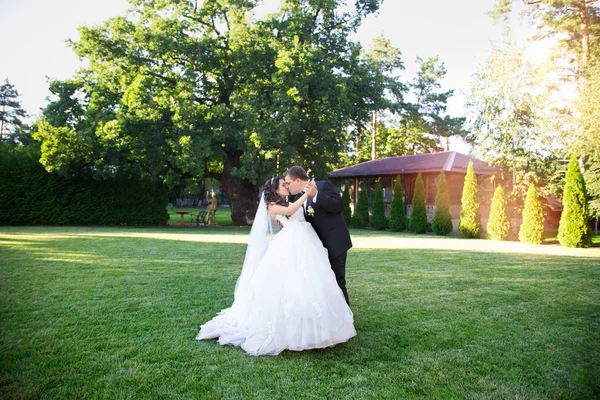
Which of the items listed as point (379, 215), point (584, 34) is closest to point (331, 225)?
point (379, 215)

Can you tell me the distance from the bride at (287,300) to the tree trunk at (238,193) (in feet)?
58.4

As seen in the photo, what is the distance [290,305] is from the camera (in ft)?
12.8

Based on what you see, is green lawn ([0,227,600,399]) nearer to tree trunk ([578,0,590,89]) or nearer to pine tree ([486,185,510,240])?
pine tree ([486,185,510,240])

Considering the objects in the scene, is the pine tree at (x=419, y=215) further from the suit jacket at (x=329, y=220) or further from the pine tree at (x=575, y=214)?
the suit jacket at (x=329, y=220)

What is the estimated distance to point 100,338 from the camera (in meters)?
4.15

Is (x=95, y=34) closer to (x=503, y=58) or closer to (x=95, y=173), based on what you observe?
(x=95, y=173)

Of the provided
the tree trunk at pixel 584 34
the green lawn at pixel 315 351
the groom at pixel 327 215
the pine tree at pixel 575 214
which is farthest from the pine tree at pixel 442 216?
the groom at pixel 327 215

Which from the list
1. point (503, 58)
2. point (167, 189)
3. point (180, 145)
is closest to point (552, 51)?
point (503, 58)

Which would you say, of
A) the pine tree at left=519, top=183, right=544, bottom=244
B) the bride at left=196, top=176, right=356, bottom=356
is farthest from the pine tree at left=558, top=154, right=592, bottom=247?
the bride at left=196, top=176, right=356, bottom=356

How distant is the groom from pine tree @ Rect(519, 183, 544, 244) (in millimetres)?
13121

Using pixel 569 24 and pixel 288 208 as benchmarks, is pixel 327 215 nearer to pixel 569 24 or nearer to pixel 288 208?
pixel 288 208

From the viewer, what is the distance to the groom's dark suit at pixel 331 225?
4.49 m

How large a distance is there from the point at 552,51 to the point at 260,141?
1751 cm

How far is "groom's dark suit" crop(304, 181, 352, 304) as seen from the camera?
Answer: 4.49 meters
